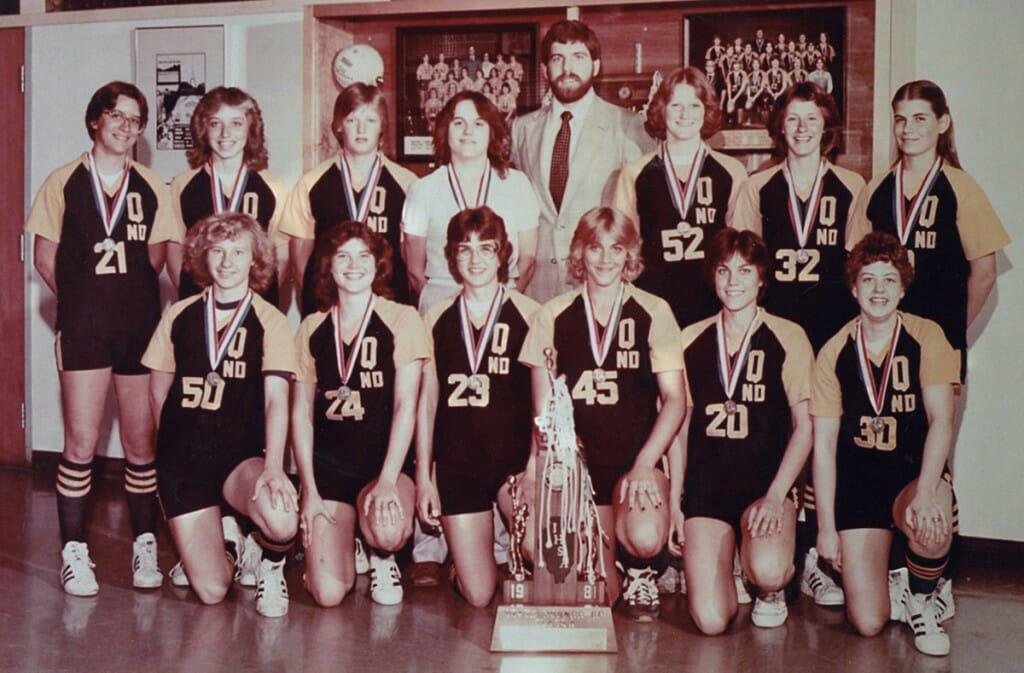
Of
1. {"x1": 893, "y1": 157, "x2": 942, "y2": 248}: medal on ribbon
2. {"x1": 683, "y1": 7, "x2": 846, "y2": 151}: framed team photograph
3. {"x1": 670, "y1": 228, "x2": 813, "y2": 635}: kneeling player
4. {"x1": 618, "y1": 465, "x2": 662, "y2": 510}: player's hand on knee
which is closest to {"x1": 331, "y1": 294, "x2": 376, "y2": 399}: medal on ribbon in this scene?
{"x1": 618, "y1": 465, "x2": 662, "y2": 510}: player's hand on knee

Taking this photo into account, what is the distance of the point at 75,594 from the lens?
13.2 feet

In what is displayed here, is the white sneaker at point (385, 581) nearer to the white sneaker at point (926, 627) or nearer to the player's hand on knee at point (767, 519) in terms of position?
the player's hand on knee at point (767, 519)

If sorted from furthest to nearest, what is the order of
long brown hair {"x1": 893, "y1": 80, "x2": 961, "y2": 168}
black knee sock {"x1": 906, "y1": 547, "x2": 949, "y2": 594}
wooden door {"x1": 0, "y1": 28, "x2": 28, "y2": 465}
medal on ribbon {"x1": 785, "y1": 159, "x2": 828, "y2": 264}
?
wooden door {"x1": 0, "y1": 28, "x2": 28, "y2": 465}, medal on ribbon {"x1": 785, "y1": 159, "x2": 828, "y2": 264}, long brown hair {"x1": 893, "y1": 80, "x2": 961, "y2": 168}, black knee sock {"x1": 906, "y1": 547, "x2": 949, "y2": 594}

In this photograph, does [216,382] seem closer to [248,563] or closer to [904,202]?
[248,563]

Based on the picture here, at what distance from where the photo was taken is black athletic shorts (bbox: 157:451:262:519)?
3.95 metres

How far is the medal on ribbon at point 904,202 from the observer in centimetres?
383

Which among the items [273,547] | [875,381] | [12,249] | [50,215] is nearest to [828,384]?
[875,381]

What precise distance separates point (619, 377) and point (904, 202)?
99cm

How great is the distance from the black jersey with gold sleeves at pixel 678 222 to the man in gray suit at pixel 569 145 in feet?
0.32

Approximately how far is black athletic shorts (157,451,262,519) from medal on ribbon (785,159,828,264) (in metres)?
1.84

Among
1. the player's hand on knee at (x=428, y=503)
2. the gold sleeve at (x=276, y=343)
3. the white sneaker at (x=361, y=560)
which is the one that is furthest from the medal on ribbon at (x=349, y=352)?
the white sneaker at (x=361, y=560)

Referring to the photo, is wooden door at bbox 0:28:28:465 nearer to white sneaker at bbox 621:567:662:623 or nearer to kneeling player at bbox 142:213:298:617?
kneeling player at bbox 142:213:298:617

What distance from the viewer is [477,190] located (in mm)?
4090

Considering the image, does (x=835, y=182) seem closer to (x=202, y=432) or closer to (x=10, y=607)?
(x=202, y=432)
